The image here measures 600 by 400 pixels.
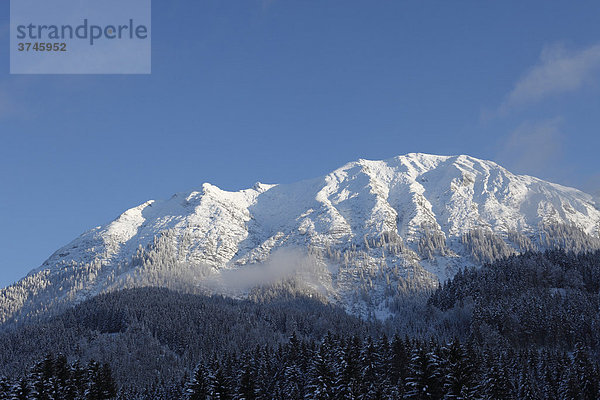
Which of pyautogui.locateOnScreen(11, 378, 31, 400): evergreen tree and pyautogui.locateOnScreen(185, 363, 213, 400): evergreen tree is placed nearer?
pyautogui.locateOnScreen(11, 378, 31, 400): evergreen tree

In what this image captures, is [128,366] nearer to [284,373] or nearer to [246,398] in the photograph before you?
[284,373]

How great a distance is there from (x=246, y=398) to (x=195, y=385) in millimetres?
8305

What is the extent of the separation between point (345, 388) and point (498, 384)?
2769 centimetres

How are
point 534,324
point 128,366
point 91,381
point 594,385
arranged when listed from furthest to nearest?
point 128,366 → point 534,324 → point 594,385 → point 91,381

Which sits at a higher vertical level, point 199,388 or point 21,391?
point 21,391

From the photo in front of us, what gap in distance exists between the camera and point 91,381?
3538 inches

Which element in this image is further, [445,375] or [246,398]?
[246,398]

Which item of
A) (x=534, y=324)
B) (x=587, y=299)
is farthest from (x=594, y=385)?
(x=587, y=299)

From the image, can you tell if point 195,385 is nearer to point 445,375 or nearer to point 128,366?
point 445,375

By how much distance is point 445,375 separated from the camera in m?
72.5

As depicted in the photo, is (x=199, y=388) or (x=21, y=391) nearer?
(x=21, y=391)

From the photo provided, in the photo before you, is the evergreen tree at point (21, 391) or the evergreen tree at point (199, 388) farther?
the evergreen tree at point (199, 388)

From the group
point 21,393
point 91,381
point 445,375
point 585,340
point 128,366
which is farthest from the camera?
point 128,366

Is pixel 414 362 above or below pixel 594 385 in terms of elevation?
above
